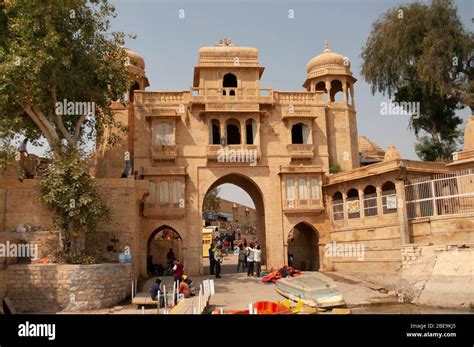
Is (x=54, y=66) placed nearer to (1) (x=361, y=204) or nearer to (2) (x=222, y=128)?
(2) (x=222, y=128)

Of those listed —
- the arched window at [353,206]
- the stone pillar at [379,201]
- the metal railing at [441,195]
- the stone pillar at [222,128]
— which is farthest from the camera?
the stone pillar at [222,128]

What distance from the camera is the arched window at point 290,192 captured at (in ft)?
87.3

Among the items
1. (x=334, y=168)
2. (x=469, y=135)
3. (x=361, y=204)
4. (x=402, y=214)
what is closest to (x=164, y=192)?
(x=334, y=168)

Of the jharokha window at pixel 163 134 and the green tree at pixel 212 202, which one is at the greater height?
the jharokha window at pixel 163 134

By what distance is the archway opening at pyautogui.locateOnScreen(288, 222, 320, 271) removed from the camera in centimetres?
2817

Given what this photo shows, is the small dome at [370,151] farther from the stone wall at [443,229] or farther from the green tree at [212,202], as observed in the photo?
the green tree at [212,202]

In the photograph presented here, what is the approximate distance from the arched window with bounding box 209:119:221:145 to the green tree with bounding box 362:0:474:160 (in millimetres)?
10048

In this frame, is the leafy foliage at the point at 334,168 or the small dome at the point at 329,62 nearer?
the leafy foliage at the point at 334,168

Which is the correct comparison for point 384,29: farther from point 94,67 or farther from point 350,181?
point 94,67

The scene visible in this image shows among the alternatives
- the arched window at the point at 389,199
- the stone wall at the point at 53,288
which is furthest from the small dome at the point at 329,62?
the stone wall at the point at 53,288

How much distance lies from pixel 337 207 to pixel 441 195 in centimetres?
736

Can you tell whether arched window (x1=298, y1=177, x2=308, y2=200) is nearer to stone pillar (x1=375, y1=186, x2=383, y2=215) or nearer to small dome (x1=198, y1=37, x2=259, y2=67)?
stone pillar (x1=375, y1=186, x2=383, y2=215)

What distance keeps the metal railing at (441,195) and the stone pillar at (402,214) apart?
0.28 metres

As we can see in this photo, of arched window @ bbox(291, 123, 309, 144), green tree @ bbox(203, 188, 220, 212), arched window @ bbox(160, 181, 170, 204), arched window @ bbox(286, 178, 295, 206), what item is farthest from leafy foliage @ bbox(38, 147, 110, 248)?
green tree @ bbox(203, 188, 220, 212)
